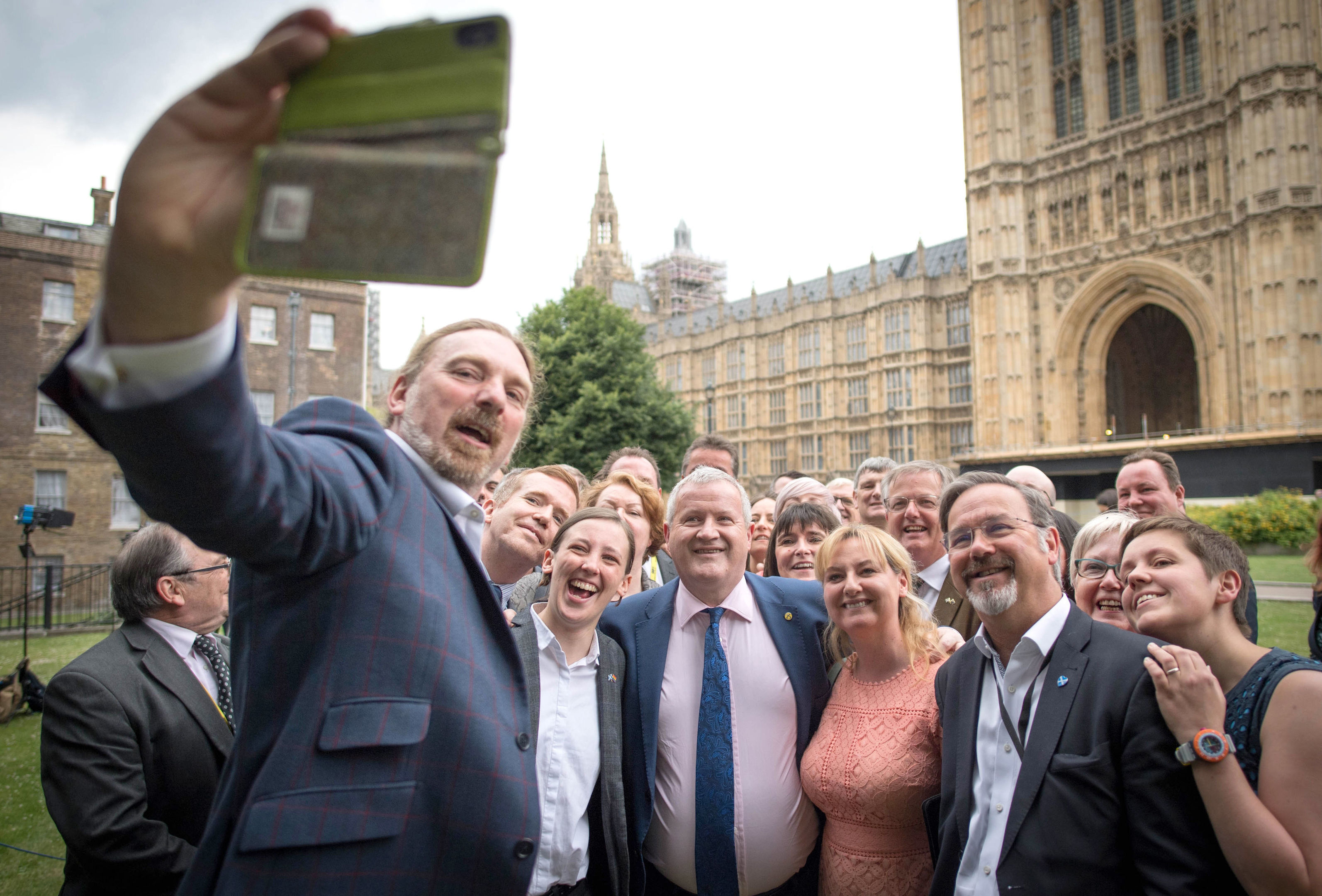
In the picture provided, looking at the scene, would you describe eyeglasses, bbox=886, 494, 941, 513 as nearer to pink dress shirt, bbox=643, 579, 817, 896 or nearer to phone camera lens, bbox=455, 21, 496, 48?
pink dress shirt, bbox=643, 579, 817, 896

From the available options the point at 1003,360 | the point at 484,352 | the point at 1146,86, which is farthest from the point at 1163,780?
the point at 1146,86

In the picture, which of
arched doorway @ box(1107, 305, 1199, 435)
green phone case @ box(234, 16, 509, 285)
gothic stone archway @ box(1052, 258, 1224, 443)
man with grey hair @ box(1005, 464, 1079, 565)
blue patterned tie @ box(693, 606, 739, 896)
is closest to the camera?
green phone case @ box(234, 16, 509, 285)

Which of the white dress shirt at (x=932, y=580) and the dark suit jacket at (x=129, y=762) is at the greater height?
the white dress shirt at (x=932, y=580)

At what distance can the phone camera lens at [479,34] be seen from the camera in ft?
2.71

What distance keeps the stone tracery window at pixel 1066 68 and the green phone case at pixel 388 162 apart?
1351 inches

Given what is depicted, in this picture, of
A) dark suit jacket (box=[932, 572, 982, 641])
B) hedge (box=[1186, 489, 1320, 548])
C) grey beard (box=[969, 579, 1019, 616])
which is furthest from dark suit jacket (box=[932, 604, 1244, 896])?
hedge (box=[1186, 489, 1320, 548])

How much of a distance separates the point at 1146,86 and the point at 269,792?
34119 mm

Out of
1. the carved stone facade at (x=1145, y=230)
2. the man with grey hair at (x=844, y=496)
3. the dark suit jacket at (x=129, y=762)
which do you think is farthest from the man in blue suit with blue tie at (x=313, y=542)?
the carved stone facade at (x=1145, y=230)

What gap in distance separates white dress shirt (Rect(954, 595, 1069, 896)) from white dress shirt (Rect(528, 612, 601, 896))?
1.22 m

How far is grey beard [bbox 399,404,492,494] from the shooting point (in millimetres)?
1542

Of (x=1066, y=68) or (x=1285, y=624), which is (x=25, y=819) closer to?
(x=1285, y=624)

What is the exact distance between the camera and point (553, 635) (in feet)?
9.03

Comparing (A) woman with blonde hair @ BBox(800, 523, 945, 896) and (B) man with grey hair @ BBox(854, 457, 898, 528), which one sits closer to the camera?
(A) woman with blonde hair @ BBox(800, 523, 945, 896)

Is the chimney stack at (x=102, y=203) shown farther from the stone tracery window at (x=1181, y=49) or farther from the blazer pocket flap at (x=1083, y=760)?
the stone tracery window at (x=1181, y=49)
